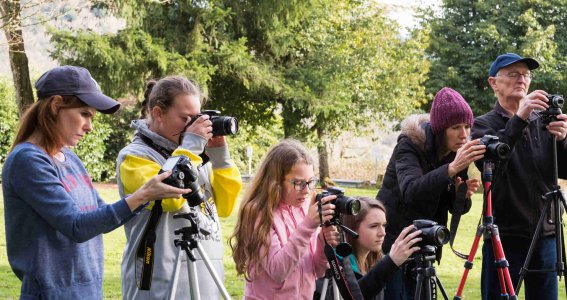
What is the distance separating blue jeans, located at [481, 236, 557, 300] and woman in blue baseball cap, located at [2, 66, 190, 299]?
236cm

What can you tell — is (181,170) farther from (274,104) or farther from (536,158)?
(274,104)

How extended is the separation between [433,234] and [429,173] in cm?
77

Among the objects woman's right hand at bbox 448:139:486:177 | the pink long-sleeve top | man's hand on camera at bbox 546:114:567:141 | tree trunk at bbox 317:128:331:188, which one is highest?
man's hand on camera at bbox 546:114:567:141

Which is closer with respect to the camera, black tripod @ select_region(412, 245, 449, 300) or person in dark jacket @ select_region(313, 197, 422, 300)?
black tripod @ select_region(412, 245, 449, 300)

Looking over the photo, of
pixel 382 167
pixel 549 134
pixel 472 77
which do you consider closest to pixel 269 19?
pixel 382 167

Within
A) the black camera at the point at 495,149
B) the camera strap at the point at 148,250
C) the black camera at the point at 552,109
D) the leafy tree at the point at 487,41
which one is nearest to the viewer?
the camera strap at the point at 148,250

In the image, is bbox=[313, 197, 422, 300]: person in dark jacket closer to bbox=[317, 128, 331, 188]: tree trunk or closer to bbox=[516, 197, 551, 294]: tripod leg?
bbox=[516, 197, 551, 294]: tripod leg

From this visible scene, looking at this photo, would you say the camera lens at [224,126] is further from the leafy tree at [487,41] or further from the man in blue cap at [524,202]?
the leafy tree at [487,41]

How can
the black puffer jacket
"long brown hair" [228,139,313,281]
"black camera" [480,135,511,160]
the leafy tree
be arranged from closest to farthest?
"long brown hair" [228,139,313,281]
"black camera" [480,135,511,160]
the black puffer jacket
the leafy tree

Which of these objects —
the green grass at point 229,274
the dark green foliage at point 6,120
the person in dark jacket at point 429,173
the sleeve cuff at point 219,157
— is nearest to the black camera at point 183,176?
the sleeve cuff at point 219,157

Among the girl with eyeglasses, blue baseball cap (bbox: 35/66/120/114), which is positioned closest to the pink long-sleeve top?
the girl with eyeglasses

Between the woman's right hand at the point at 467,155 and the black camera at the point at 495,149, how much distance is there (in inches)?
2.4

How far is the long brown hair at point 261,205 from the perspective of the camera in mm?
3625

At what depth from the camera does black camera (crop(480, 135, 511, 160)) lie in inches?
153
